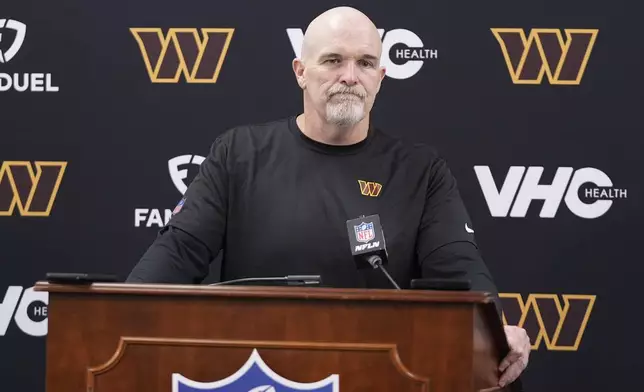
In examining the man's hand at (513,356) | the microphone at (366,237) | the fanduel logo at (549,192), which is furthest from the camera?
the fanduel logo at (549,192)

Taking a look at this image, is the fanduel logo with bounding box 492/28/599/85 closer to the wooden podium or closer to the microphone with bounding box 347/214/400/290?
the microphone with bounding box 347/214/400/290

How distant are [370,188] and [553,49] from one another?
1.02m

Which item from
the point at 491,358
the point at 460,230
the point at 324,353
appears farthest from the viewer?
the point at 460,230

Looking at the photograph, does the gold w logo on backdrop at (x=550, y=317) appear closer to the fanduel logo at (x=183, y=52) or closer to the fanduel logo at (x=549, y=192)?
the fanduel logo at (x=549, y=192)

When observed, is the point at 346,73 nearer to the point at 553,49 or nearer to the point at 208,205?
the point at 208,205

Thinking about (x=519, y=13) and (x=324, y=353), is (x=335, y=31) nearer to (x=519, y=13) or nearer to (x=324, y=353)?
(x=519, y=13)

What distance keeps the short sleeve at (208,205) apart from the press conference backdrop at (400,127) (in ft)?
1.94

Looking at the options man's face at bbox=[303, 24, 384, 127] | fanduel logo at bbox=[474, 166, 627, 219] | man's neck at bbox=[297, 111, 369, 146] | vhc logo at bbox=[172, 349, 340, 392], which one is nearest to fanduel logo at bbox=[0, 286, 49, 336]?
man's neck at bbox=[297, 111, 369, 146]

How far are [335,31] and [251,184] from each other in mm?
527

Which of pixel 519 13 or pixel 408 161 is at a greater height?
pixel 519 13

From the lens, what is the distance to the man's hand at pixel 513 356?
2436 mm

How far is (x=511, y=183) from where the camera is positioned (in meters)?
3.66

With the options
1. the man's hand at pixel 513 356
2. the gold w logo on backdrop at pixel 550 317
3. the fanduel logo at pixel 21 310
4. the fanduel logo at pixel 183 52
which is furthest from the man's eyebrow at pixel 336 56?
the fanduel logo at pixel 21 310

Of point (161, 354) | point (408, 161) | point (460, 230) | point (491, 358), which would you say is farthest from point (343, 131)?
point (161, 354)
